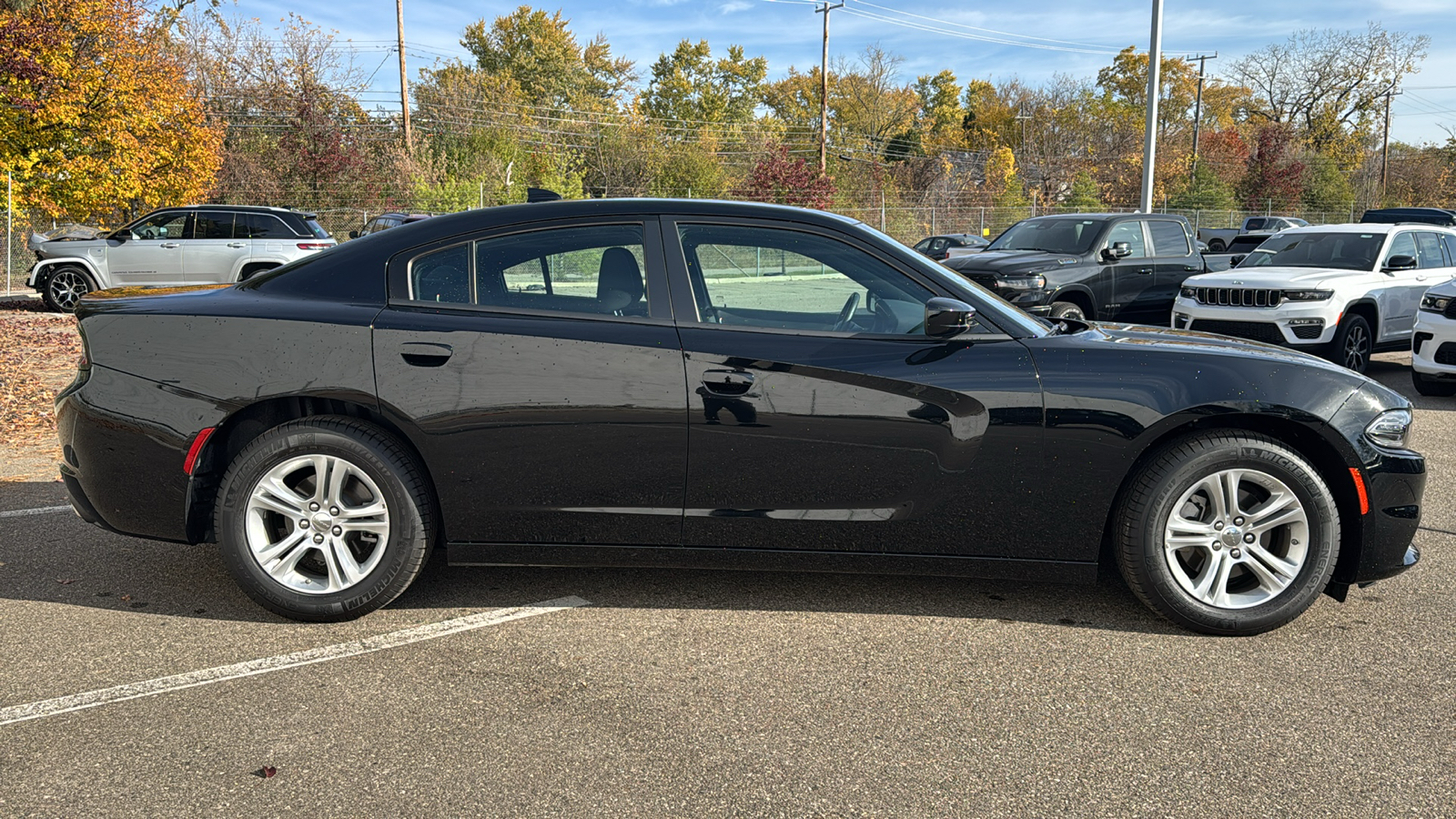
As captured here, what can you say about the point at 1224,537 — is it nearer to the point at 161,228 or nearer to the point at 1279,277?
the point at 1279,277

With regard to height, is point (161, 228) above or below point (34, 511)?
above

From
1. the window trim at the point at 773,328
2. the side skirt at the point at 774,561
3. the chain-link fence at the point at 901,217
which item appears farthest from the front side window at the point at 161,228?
the window trim at the point at 773,328

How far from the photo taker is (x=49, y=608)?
4.17 m

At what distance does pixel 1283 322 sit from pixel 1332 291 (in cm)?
58

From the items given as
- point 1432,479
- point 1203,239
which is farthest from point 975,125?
point 1432,479

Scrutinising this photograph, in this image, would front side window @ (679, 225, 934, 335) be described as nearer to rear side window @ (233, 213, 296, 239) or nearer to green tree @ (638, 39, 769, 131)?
rear side window @ (233, 213, 296, 239)

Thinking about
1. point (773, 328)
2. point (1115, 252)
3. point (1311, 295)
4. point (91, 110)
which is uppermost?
point (91, 110)

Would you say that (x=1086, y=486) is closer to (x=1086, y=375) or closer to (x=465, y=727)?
(x=1086, y=375)

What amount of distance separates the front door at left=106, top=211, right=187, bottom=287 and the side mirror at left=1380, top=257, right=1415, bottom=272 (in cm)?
1711

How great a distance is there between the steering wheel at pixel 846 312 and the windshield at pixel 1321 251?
32.4 feet

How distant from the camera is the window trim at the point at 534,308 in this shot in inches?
158

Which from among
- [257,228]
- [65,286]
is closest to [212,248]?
[257,228]

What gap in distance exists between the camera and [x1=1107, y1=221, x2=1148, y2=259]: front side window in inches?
507

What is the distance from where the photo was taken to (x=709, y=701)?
3.37 metres
